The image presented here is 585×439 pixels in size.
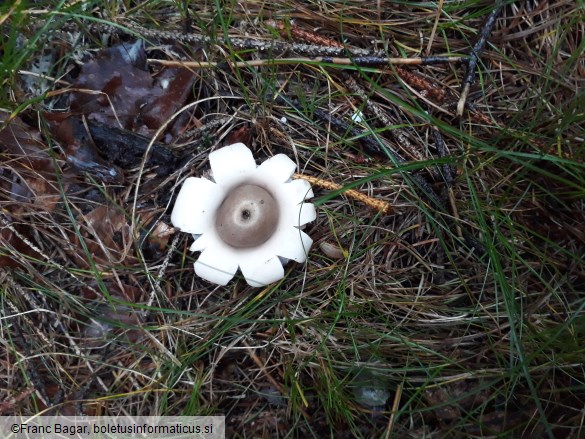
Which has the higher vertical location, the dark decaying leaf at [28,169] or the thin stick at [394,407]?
the dark decaying leaf at [28,169]

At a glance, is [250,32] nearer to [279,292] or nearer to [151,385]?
[279,292]

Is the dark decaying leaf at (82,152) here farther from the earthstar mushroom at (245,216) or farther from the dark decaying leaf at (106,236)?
the earthstar mushroom at (245,216)

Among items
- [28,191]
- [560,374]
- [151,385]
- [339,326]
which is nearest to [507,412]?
[560,374]

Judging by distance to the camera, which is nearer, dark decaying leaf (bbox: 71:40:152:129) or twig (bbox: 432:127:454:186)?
twig (bbox: 432:127:454:186)

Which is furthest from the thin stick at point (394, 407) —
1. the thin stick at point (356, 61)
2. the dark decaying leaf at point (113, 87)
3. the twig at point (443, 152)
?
the dark decaying leaf at point (113, 87)

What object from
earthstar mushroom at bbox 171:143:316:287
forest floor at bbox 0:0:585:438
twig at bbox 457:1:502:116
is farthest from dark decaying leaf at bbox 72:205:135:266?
twig at bbox 457:1:502:116

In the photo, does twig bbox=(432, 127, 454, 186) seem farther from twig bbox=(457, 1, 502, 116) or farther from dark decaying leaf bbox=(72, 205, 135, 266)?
dark decaying leaf bbox=(72, 205, 135, 266)

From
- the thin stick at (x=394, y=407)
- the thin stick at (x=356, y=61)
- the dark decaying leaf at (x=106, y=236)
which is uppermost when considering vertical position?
the thin stick at (x=356, y=61)
